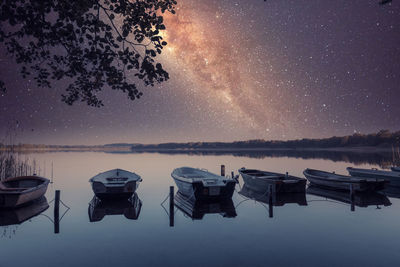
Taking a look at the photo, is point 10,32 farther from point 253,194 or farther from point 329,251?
point 253,194

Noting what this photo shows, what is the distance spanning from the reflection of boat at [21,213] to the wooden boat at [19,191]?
458 mm

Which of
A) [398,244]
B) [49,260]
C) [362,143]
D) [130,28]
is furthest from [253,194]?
[362,143]

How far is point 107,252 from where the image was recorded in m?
11.1

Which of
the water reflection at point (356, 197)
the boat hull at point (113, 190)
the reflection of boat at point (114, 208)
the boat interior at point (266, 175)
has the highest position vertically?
the boat interior at point (266, 175)

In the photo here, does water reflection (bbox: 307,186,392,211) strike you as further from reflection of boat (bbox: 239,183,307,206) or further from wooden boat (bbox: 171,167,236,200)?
wooden boat (bbox: 171,167,236,200)

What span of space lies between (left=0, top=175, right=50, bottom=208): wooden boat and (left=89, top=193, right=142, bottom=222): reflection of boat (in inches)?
144

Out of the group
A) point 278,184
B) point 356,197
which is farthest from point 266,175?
point 356,197

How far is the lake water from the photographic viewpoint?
10367 millimetres

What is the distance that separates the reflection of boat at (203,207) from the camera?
1662 centimetres

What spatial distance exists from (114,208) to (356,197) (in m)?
17.6

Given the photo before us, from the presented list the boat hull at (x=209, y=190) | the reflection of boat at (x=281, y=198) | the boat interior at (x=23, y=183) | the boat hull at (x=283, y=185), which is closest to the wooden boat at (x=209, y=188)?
the boat hull at (x=209, y=190)

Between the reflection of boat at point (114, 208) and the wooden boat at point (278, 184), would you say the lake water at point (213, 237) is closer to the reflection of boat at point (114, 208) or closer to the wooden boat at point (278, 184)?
the reflection of boat at point (114, 208)

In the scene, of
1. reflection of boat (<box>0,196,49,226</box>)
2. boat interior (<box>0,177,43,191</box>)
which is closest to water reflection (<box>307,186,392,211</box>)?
reflection of boat (<box>0,196,49,226</box>)

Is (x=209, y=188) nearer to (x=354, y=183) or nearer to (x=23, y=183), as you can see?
(x=354, y=183)
